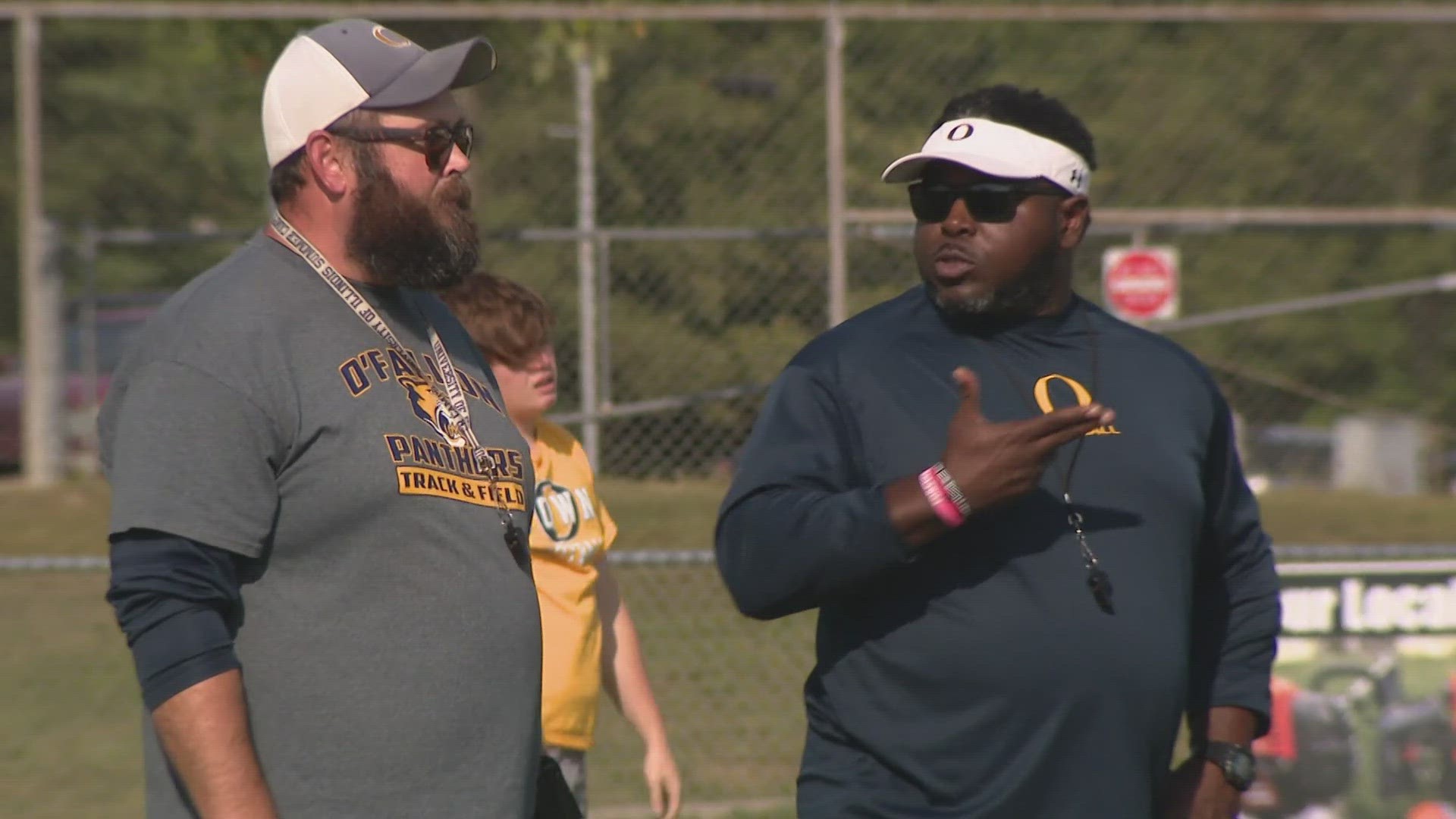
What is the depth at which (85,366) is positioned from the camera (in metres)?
9.73

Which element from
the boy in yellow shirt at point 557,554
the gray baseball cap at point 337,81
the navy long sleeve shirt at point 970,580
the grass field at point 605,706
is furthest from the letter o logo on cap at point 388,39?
the grass field at point 605,706

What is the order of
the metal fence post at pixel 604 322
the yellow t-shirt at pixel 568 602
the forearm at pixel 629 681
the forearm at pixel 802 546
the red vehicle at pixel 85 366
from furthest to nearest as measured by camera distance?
the red vehicle at pixel 85 366 → the metal fence post at pixel 604 322 → the forearm at pixel 629 681 → the yellow t-shirt at pixel 568 602 → the forearm at pixel 802 546

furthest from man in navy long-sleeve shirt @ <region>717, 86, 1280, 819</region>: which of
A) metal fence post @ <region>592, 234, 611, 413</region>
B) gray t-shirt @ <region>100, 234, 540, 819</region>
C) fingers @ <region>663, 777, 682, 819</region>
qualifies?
metal fence post @ <region>592, 234, 611, 413</region>

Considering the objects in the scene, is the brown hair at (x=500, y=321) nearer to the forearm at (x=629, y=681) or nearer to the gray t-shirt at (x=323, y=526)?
the forearm at (x=629, y=681)

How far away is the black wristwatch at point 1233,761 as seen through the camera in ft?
9.13

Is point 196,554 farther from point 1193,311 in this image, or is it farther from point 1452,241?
point 1452,241

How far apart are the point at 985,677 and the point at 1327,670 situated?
9.74ft

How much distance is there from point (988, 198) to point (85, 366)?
8074 mm

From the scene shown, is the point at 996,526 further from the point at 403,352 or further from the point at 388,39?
the point at 388,39

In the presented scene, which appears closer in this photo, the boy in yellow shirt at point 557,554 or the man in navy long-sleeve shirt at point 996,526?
the man in navy long-sleeve shirt at point 996,526

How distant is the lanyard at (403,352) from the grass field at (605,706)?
386cm

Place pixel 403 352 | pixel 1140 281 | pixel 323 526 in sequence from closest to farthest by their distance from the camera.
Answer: pixel 323 526 < pixel 403 352 < pixel 1140 281

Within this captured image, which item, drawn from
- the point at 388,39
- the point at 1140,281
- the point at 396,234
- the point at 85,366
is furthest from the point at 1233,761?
the point at 85,366

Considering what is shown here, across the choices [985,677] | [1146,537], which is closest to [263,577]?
[985,677]
